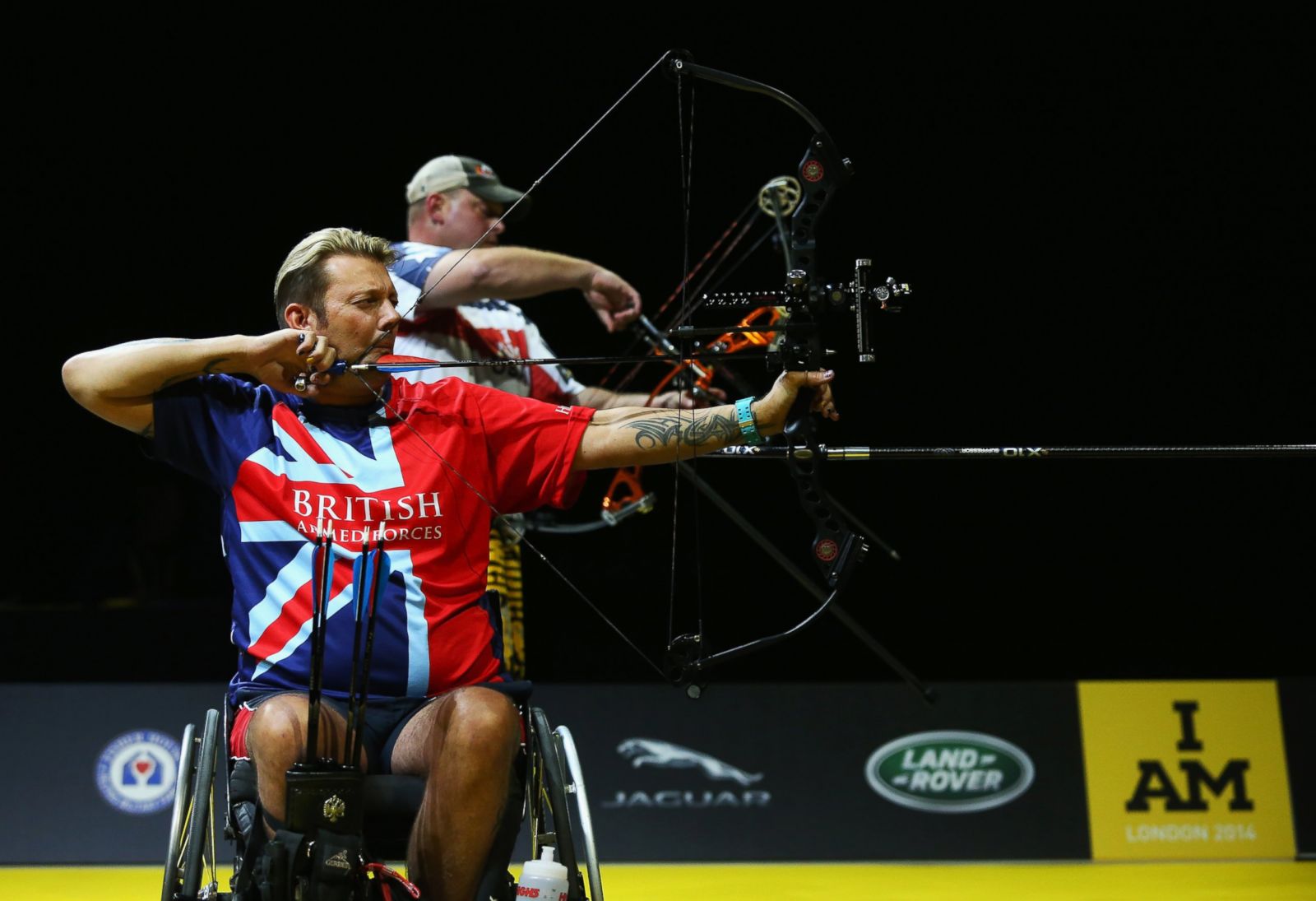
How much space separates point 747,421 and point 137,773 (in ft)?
8.02

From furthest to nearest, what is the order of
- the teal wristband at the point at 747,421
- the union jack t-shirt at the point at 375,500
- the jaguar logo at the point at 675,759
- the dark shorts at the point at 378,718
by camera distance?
1. the jaguar logo at the point at 675,759
2. the teal wristband at the point at 747,421
3. the union jack t-shirt at the point at 375,500
4. the dark shorts at the point at 378,718

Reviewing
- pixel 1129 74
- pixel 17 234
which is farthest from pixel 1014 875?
pixel 17 234

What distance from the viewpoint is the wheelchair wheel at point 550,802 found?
1.69 metres

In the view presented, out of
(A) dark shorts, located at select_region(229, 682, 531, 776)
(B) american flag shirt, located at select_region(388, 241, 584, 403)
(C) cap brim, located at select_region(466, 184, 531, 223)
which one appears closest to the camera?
(A) dark shorts, located at select_region(229, 682, 531, 776)

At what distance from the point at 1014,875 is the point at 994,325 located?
6.14ft

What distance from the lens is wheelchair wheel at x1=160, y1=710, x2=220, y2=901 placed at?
1.66 meters

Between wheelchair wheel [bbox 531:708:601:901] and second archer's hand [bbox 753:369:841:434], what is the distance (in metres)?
0.52

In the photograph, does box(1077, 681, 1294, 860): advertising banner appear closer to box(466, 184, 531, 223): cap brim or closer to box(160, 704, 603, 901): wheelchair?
box(466, 184, 531, 223): cap brim

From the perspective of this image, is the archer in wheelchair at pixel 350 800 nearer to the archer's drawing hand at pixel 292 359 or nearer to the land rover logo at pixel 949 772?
the archer's drawing hand at pixel 292 359

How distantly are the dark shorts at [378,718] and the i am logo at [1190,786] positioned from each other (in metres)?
2.48

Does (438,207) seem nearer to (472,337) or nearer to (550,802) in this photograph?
(472,337)

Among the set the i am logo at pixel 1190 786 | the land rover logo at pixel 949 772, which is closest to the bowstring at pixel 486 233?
the land rover logo at pixel 949 772

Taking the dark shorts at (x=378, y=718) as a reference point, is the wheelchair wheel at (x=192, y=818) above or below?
below

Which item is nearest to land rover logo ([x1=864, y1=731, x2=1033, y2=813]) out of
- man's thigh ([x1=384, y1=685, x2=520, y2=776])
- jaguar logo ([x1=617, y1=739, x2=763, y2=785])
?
jaguar logo ([x1=617, y1=739, x2=763, y2=785])
